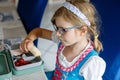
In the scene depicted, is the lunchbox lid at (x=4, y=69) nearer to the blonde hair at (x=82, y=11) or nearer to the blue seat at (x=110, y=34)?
the blonde hair at (x=82, y=11)

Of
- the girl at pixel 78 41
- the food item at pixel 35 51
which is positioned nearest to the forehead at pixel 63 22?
the girl at pixel 78 41

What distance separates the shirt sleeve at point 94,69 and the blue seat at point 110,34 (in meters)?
0.08

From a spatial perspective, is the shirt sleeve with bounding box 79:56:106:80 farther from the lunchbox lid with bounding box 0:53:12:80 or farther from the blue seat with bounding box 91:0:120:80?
the lunchbox lid with bounding box 0:53:12:80

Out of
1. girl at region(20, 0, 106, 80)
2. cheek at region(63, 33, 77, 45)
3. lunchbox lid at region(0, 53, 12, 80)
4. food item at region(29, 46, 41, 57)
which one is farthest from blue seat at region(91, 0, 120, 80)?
lunchbox lid at region(0, 53, 12, 80)

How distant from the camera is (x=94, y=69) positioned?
0.93m

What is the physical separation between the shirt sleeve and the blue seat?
0.25 ft

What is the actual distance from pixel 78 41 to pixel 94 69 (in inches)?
5.8

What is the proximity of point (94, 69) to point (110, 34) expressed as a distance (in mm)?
181

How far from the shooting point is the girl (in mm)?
940

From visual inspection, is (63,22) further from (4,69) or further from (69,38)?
(4,69)

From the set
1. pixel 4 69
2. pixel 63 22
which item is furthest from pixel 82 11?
pixel 4 69

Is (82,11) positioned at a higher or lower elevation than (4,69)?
higher

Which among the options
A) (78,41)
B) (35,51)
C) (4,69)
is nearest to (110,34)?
(78,41)

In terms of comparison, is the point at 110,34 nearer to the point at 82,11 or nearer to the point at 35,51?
the point at 82,11
